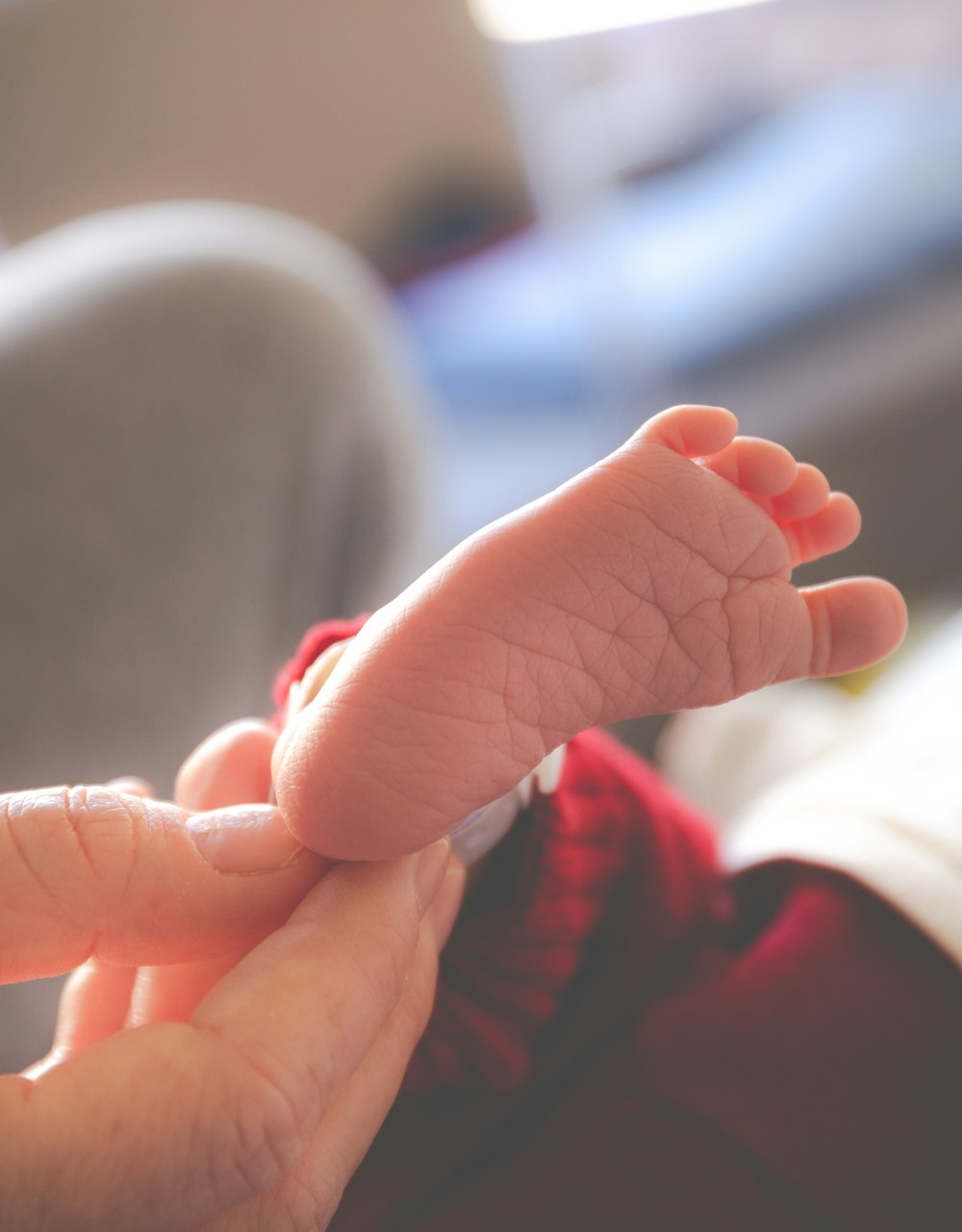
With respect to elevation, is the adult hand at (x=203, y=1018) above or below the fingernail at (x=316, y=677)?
below

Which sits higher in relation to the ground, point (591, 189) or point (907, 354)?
point (591, 189)

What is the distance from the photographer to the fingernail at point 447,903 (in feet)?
1.06

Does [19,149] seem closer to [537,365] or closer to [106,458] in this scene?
[537,365]

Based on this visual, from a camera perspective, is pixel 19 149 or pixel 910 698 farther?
pixel 19 149

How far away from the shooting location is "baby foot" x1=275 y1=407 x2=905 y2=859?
0.27 meters

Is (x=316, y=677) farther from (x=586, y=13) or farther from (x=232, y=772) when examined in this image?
(x=586, y=13)

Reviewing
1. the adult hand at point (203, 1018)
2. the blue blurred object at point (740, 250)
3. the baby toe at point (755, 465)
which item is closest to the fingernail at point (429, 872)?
the adult hand at point (203, 1018)

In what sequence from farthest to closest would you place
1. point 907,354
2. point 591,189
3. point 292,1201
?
point 591,189
point 907,354
point 292,1201

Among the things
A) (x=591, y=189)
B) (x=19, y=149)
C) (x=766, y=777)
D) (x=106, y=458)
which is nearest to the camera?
(x=106, y=458)

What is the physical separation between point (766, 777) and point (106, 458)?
1.47 feet

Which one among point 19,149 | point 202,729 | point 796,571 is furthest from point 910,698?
point 19,149

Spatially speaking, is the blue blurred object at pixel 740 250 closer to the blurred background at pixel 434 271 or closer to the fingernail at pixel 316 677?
the blurred background at pixel 434 271

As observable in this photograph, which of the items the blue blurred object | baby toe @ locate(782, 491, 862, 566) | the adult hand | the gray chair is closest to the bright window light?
the blue blurred object

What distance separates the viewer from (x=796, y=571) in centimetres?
33
